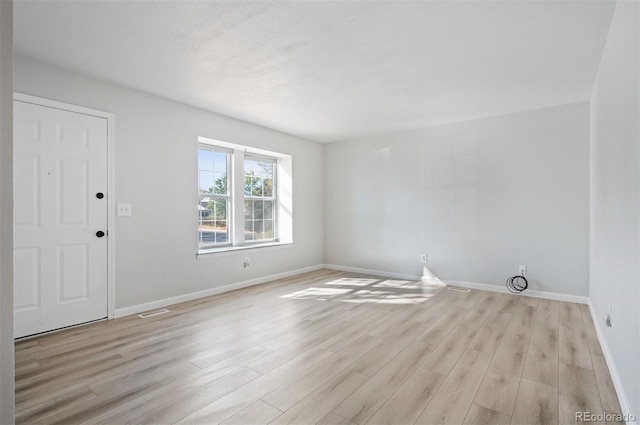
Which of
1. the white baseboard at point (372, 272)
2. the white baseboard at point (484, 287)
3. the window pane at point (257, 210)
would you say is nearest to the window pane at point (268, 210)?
the window pane at point (257, 210)

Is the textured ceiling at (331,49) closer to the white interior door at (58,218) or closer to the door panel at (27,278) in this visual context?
the white interior door at (58,218)

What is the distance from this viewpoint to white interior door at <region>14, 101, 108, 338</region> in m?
2.90

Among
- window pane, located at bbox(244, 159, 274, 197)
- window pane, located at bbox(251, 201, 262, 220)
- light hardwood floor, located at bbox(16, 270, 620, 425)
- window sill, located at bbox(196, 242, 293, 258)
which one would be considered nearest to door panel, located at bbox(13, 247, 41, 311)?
light hardwood floor, located at bbox(16, 270, 620, 425)

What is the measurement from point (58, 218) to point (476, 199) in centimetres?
514

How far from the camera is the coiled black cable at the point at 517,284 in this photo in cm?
435

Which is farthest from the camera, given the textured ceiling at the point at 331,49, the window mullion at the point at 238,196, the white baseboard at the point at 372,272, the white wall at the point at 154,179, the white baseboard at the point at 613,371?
the white baseboard at the point at 372,272

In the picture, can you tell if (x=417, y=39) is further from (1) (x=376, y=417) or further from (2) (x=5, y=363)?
(2) (x=5, y=363)

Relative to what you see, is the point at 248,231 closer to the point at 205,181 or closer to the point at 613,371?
the point at 205,181

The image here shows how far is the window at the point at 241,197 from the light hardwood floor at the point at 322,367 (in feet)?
4.58

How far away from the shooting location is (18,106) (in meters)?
2.88

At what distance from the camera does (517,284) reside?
4410 mm

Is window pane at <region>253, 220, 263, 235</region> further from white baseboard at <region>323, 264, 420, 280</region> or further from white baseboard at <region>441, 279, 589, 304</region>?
white baseboard at <region>441, 279, 589, 304</region>

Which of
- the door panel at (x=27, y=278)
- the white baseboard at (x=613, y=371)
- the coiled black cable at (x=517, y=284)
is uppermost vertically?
the door panel at (x=27, y=278)

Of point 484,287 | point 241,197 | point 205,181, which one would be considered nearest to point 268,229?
point 241,197
